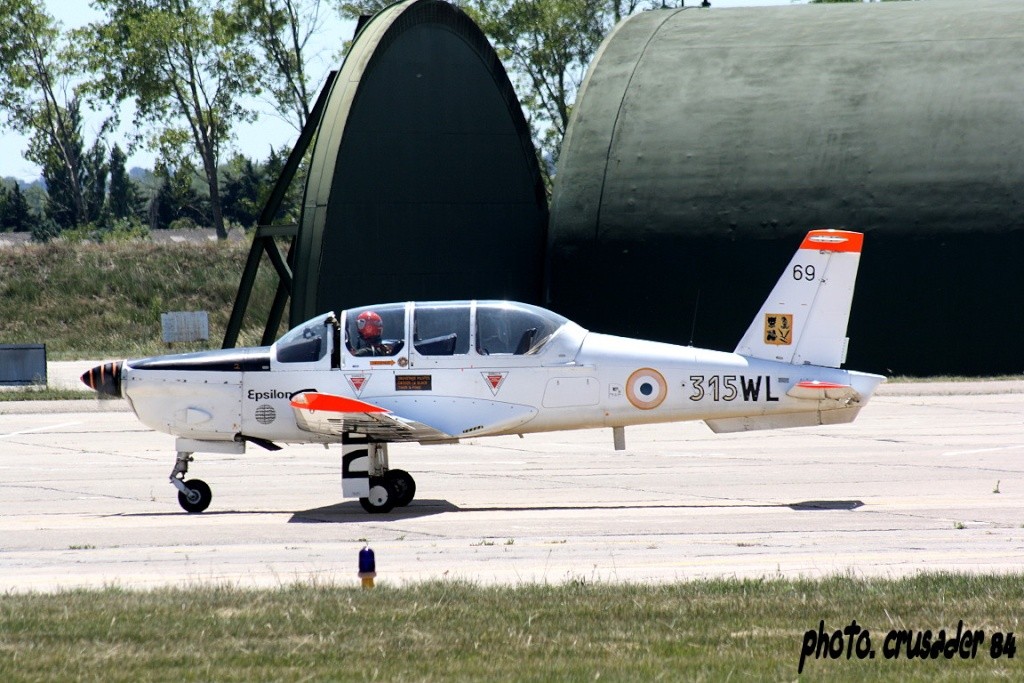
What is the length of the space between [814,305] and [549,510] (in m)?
3.46

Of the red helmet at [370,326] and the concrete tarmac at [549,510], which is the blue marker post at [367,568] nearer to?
the concrete tarmac at [549,510]

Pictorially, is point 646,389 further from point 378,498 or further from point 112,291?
point 112,291

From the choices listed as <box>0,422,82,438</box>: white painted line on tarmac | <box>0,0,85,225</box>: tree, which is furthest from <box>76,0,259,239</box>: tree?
<box>0,422,82,438</box>: white painted line on tarmac

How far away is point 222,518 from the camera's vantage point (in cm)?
1316

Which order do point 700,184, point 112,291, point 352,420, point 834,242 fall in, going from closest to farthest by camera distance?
point 352,420
point 834,242
point 700,184
point 112,291

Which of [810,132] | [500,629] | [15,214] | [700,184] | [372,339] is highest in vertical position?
[15,214]

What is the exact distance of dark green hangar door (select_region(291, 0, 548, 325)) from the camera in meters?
25.4

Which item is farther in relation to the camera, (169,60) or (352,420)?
(169,60)

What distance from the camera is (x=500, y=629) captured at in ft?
25.9

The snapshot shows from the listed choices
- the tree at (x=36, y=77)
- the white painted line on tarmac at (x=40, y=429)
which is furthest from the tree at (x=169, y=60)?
the white painted line on tarmac at (x=40, y=429)

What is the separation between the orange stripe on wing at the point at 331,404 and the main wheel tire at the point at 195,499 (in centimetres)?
167

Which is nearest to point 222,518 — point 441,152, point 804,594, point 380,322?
point 380,322

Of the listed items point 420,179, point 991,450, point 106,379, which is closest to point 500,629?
point 106,379

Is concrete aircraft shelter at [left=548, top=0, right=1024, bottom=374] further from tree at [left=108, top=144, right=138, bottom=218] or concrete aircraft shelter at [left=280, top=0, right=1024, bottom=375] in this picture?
tree at [left=108, top=144, right=138, bottom=218]
